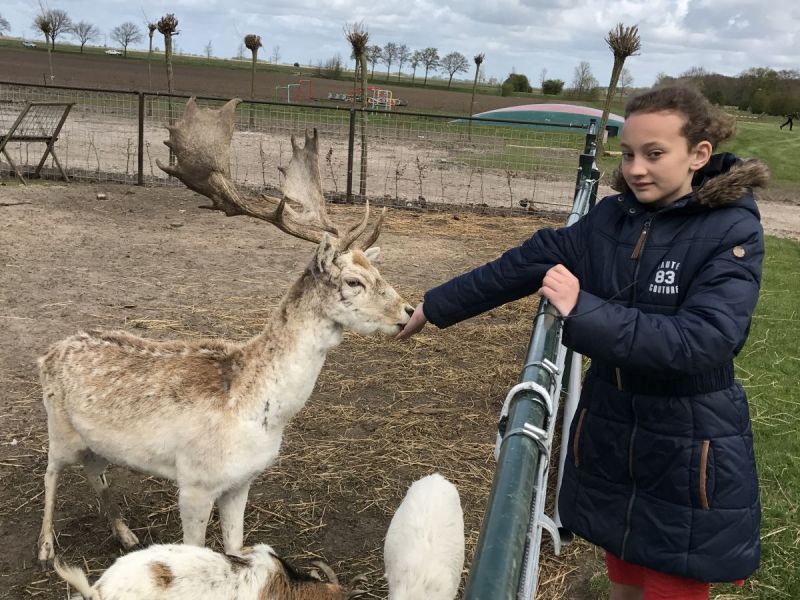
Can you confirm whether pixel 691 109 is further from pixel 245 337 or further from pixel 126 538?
pixel 245 337

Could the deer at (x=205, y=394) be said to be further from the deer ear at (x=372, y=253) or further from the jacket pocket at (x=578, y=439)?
the jacket pocket at (x=578, y=439)

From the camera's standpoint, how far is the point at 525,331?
7617 millimetres

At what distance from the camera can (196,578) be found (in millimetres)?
2709

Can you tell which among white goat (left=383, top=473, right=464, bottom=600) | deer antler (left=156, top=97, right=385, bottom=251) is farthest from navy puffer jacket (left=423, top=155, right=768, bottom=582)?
deer antler (left=156, top=97, right=385, bottom=251)

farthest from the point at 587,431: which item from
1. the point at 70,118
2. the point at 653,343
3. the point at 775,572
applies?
the point at 70,118

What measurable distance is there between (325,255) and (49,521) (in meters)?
2.00

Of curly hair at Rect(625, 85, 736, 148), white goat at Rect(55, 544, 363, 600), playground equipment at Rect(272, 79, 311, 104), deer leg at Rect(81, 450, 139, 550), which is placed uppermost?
playground equipment at Rect(272, 79, 311, 104)

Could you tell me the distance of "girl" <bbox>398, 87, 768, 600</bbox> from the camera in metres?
1.99

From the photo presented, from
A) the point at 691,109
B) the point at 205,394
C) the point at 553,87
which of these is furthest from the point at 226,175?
the point at 553,87

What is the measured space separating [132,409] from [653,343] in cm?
256

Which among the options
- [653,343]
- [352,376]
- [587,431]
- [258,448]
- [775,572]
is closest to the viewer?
[653,343]

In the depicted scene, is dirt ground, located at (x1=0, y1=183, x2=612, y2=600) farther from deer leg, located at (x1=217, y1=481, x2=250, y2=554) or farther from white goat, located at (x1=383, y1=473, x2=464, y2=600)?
white goat, located at (x1=383, y1=473, x2=464, y2=600)

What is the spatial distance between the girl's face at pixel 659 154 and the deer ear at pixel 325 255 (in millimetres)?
1763

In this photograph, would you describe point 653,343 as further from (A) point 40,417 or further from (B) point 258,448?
(A) point 40,417
